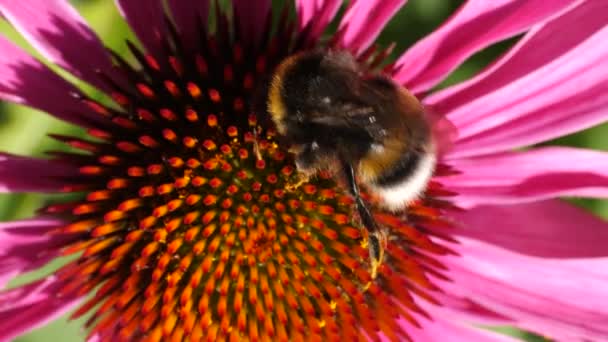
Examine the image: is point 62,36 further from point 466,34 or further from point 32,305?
point 466,34

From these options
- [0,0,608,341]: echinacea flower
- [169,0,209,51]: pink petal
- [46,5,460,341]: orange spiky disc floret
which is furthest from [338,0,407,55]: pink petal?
[169,0,209,51]: pink petal

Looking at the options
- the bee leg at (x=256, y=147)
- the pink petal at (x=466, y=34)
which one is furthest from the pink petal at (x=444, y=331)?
the bee leg at (x=256, y=147)

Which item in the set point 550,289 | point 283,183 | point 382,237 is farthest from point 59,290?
point 550,289

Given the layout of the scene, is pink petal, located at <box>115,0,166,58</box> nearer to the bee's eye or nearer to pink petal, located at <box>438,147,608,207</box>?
the bee's eye

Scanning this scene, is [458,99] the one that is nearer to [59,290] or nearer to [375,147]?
[375,147]

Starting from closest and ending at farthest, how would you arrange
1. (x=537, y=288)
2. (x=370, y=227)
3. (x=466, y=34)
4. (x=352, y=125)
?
(x=352, y=125), (x=370, y=227), (x=466, y=34), (x=537, y=288)

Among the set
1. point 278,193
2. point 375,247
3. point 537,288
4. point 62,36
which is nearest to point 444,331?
point 537,288

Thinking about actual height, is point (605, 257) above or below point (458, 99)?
below
